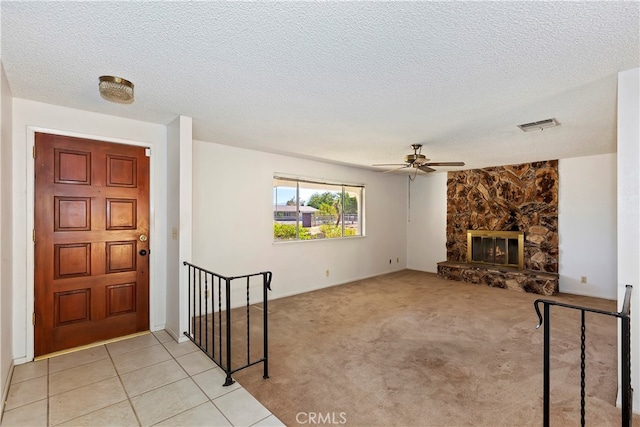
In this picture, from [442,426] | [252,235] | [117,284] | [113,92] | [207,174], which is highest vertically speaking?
[113,92]

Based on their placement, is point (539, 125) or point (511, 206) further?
point (511, 206)

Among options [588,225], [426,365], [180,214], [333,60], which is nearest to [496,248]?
[588,225]

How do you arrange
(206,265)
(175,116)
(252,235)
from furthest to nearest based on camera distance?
(252,235), (206,265), (175,116)

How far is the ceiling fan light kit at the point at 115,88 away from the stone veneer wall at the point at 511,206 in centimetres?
619

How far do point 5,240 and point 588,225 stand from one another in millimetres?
7480

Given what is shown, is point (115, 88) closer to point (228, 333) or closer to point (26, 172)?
point (26, 172)

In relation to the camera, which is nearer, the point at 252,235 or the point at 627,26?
the point at 627,26

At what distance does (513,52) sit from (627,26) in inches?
19.9

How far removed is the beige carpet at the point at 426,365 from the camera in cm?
209

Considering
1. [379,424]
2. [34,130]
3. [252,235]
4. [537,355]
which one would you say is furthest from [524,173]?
[34,130]

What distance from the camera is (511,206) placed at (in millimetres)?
5875

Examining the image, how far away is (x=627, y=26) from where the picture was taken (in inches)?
62.5

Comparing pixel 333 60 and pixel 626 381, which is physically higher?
pixel 333 60

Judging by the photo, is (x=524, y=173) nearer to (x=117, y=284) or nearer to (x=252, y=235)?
(x=252, y=235)
